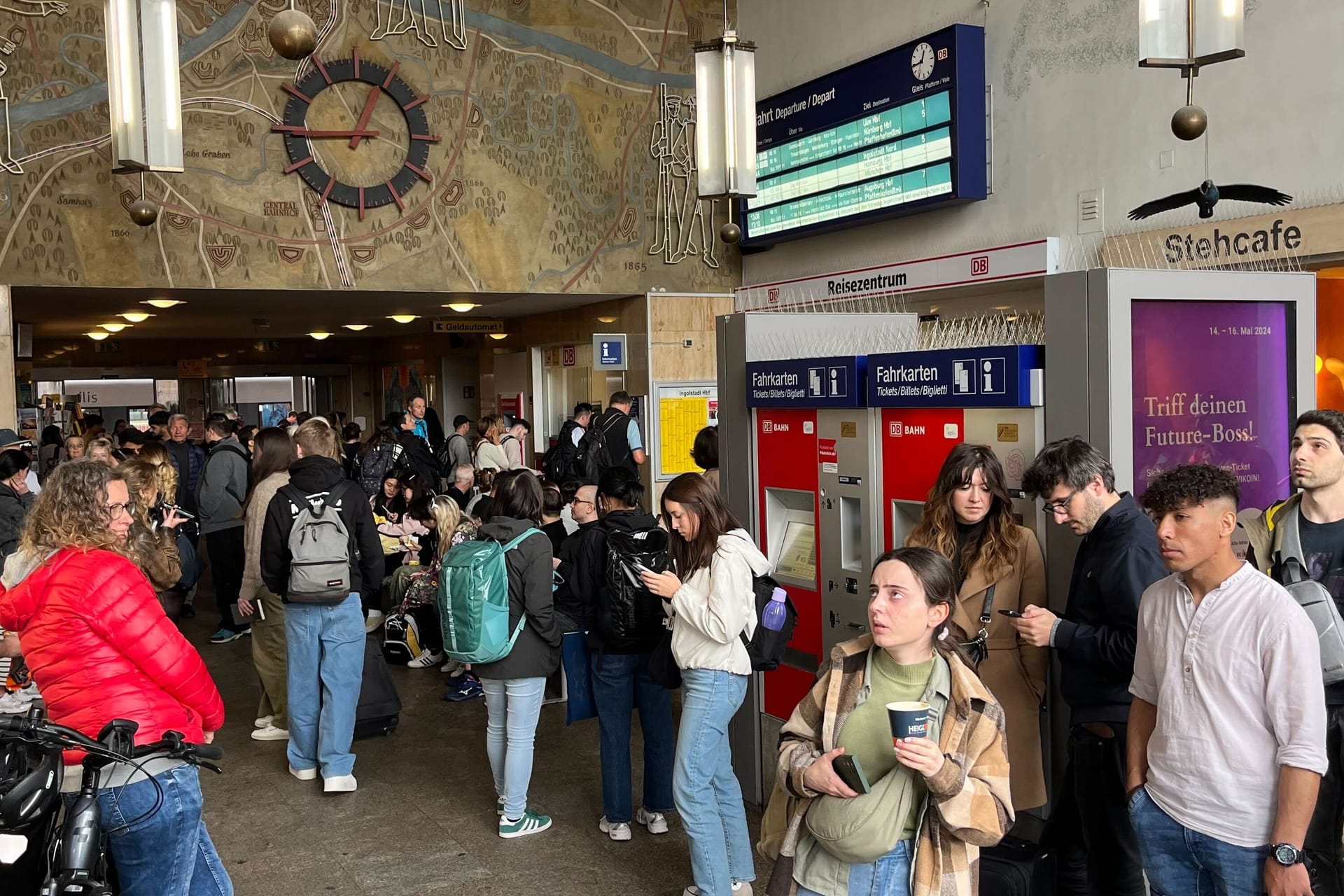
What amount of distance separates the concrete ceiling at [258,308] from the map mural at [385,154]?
386mm

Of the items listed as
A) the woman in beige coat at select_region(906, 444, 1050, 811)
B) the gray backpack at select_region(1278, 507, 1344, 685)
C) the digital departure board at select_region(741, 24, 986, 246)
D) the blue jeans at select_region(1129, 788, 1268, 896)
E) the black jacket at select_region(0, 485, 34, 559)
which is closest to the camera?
the blue jeans at select_region(1129, 788, 1268, 896)

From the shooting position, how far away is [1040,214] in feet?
28.2

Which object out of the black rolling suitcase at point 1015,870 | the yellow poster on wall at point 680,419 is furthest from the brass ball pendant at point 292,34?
the yellow poster on wall at point 680,419

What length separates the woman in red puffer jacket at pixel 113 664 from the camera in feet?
9.29

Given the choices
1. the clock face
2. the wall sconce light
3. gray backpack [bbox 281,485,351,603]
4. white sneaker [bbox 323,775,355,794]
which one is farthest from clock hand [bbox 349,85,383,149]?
white sneaker [bbox 323,775,355,794]

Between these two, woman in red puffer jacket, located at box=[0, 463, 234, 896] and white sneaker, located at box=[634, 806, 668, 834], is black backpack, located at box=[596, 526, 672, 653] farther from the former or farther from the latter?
woman in red puffer jacket, located at box=[0, 463, 234, 896]

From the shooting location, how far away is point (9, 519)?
5617 millimetres

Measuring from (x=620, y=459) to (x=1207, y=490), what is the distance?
7852 millimetres

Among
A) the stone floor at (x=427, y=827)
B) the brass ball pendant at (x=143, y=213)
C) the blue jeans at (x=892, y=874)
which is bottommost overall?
the stone floor at (x=427, y=827)

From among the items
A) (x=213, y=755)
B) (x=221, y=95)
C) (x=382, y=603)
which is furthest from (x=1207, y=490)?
(x=221, y=95)

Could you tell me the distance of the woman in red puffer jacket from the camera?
283cm

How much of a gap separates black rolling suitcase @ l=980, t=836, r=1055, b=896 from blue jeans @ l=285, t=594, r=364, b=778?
2933 millimetres

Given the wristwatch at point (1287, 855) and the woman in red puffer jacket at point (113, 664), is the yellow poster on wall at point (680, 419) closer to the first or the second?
the woman in red puffer jacket at point (113, 664)

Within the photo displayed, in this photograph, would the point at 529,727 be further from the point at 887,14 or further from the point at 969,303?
the point at 887,14
